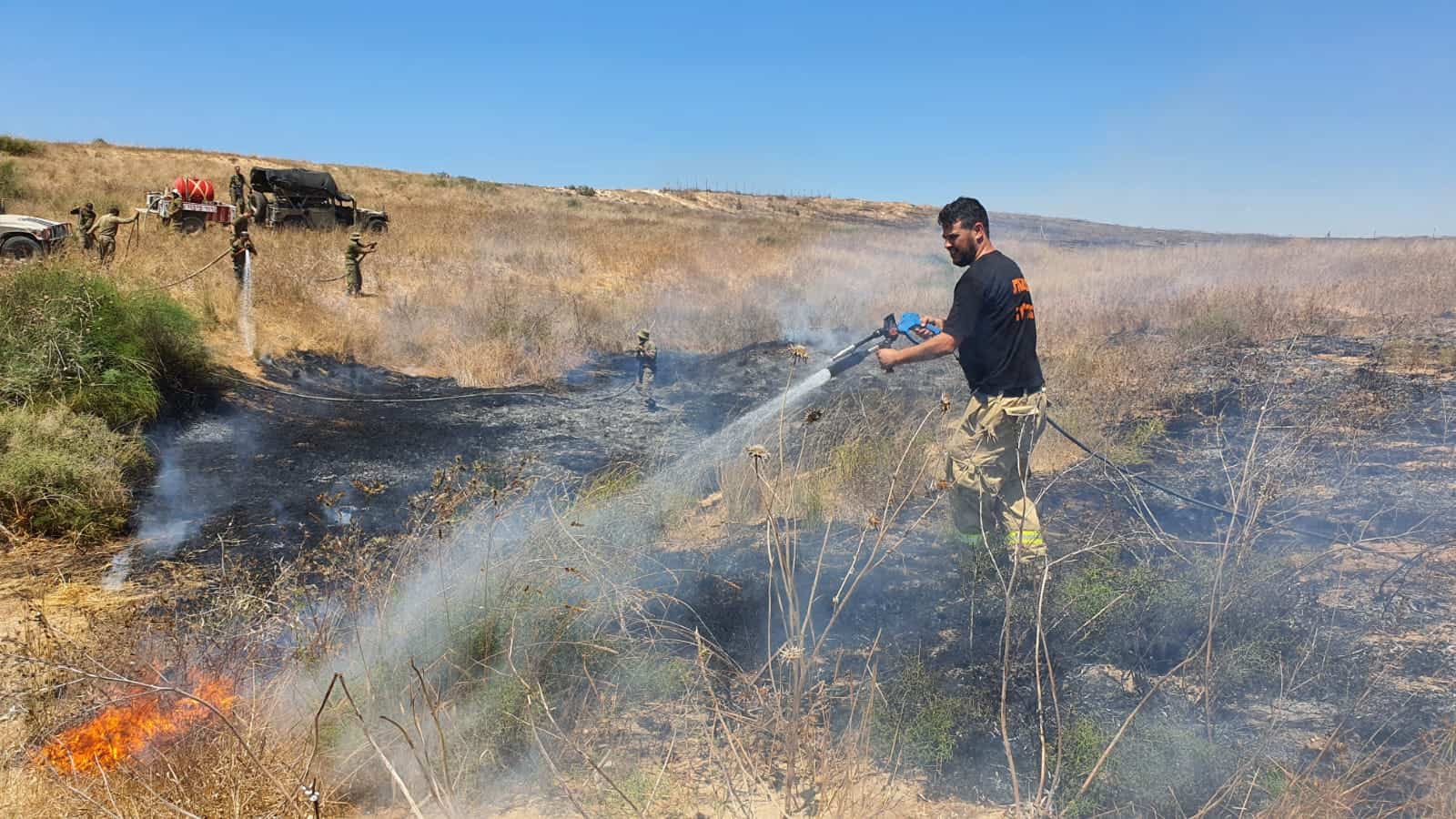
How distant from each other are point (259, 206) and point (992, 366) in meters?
16.7

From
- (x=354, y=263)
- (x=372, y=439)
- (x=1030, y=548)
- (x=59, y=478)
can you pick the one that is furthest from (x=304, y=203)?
(x=1030, y=548)

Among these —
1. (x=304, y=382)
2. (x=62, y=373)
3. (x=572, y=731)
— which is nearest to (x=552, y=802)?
(x=572, y=731)

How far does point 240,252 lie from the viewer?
1148 cm

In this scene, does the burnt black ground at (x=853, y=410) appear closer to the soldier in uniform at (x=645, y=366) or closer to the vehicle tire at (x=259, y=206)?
the soldier in uniform at (x=645, y=366)

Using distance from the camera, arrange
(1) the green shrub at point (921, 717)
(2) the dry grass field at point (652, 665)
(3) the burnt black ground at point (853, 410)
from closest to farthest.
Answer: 1. (2) the dry grass field at point (652, 665)
2. (1) the green shrub at point (921, 717)
3. (3) the burnt black ground at point (853, 410)

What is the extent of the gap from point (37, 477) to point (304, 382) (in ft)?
15.1

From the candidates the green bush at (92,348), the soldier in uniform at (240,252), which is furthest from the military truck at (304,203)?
the green bush at (92,348)

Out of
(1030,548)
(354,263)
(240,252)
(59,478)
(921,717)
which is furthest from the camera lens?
(354,263)

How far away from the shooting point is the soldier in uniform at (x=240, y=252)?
35.3ft

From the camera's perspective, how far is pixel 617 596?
3010mm

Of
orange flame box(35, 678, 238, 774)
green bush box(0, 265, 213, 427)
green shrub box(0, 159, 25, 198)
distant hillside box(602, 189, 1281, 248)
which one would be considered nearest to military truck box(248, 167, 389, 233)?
green shrub box(0, 159, 25, 198)

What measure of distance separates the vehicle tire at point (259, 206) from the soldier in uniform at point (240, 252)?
4753 millimetres

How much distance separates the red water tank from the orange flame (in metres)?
16.8

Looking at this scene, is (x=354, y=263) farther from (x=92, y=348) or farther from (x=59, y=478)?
(x=59, y=478)
